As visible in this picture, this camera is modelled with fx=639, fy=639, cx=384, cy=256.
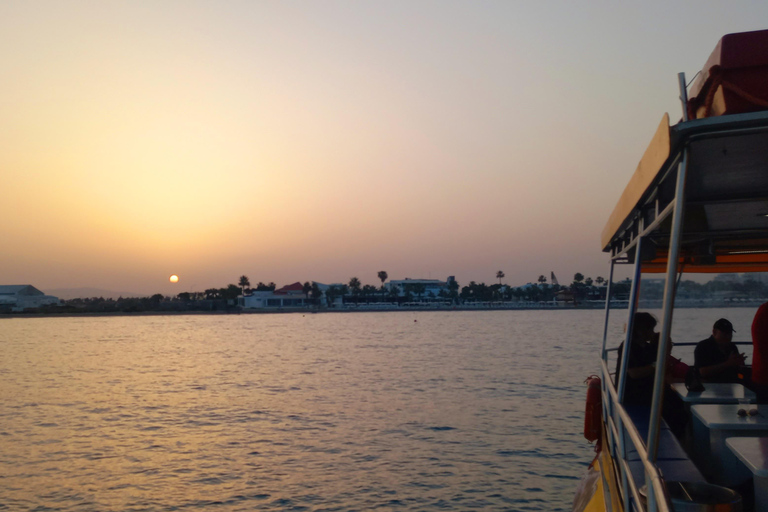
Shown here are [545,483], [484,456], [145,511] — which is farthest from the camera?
[484,456]

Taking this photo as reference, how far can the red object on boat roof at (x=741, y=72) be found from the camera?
2.39 m

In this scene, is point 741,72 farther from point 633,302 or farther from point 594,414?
point 594,414

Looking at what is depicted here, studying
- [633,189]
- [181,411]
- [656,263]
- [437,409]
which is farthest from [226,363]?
[633,189]

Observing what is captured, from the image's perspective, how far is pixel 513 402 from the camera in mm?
20203

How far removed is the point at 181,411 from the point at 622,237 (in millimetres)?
17532

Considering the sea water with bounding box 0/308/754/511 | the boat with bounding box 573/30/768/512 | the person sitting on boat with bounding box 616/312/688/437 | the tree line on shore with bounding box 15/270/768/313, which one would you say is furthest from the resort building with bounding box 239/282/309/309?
the boat with bounding box 573/30/768/512

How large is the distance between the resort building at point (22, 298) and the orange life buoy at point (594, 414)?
555 feet

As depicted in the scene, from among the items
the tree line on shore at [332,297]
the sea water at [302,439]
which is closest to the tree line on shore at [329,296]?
the tree line on shore at [332,297]

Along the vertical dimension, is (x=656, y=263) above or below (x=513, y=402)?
above

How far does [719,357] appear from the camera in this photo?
6797 mm

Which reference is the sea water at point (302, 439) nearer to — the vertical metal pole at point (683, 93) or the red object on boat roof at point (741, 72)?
the vertical metal pole at point (683, 93)

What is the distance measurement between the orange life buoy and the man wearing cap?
1.10 metres

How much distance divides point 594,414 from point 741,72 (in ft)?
17.7

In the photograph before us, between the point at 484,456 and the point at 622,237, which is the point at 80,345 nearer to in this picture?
the point at 484,456
